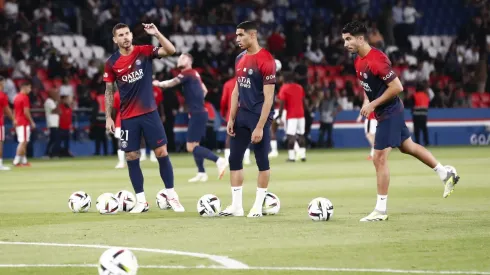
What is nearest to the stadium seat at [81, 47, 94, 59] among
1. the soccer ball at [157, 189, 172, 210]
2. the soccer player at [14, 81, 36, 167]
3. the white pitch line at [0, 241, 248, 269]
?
the soccer player at [14, 81, 36, 167]

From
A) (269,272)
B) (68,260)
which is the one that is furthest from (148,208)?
(269,272)

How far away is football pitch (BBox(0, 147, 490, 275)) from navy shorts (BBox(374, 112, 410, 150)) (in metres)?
0.96

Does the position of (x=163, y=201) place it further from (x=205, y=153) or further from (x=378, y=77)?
(x=205, y=153)

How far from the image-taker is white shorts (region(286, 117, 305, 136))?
3083 centimetres

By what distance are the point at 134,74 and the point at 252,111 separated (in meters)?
1.95

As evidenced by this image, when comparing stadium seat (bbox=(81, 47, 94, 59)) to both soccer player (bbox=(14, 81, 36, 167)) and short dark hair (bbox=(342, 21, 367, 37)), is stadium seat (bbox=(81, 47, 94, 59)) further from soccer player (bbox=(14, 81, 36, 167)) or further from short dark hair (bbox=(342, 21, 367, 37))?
short dark hair (bbox=(342, 21, 367, 37))

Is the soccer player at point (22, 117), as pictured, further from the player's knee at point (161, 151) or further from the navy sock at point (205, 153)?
the player's knee at point (161, 151)

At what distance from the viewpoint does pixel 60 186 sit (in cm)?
2167

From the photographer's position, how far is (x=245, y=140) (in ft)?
47.2

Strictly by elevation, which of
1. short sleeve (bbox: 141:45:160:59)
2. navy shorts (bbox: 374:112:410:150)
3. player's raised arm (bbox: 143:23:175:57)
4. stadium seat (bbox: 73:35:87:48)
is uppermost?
player's raised arm (bbox: 143:23:175:57)

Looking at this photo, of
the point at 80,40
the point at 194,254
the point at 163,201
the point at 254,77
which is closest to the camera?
the point at 194,254

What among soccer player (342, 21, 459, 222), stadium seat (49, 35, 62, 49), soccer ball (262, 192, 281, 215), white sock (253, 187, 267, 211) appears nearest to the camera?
soccer player (342, 21, 459, 222)

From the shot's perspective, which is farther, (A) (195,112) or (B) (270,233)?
(A) (195,112)

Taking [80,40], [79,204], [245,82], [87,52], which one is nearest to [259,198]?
[245,82]
